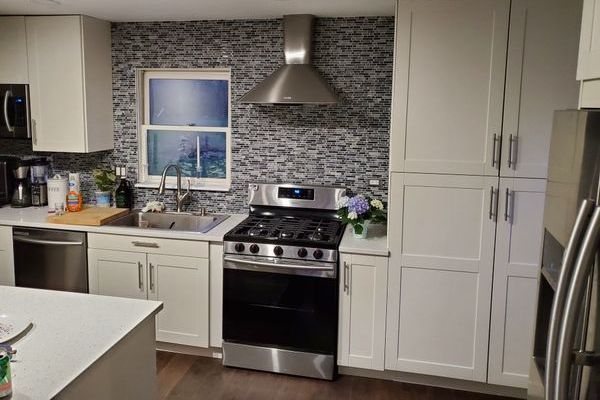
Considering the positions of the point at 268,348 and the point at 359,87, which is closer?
the point at 268,348

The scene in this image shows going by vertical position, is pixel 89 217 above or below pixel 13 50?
below

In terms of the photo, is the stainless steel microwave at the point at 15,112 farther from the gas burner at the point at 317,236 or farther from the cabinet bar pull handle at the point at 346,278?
the cabinet bar pull handle at the point at 346,278

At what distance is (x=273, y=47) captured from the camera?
11.8 feet

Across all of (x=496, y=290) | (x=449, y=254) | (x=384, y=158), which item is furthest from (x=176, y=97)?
(x=496, y=290)

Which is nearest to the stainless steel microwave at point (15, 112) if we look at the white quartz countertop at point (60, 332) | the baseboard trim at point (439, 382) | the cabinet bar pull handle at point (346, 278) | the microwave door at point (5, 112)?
the microwave door at point (5, 112)

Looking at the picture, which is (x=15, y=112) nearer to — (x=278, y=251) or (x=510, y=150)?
(x=278, y=251)

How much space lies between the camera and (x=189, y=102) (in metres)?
3.88

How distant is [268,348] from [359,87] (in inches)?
68.4

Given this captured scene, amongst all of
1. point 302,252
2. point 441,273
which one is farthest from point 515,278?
point 302,252

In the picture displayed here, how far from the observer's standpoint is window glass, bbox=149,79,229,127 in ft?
12.6

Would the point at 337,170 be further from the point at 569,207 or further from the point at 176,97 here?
the point at 569,207

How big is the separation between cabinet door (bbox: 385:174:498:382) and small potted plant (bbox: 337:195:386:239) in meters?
0.24

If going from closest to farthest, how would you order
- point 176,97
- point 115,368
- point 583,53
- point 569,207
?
point 569,207
point 583,53
point 115,368
point 176,97

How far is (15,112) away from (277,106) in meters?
1.79
